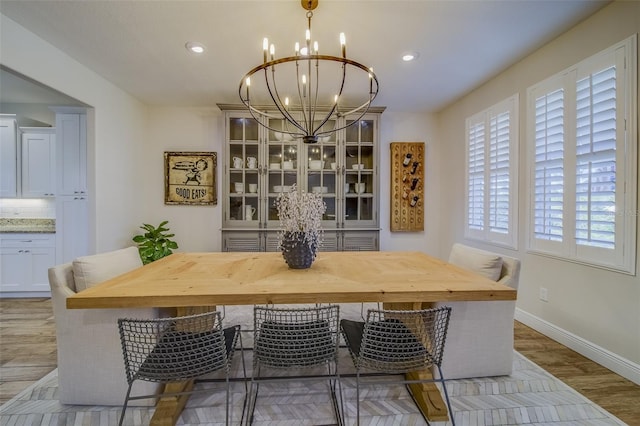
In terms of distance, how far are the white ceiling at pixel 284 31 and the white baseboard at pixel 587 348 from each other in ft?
8.16

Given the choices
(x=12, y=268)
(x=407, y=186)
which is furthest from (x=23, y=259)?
(x=407, y=186)

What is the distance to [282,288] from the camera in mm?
1479

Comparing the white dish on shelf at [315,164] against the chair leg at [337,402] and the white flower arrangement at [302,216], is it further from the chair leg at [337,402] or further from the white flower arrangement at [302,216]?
the chair leg at [337,402]

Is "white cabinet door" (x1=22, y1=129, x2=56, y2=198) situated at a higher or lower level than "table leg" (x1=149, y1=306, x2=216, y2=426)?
higher

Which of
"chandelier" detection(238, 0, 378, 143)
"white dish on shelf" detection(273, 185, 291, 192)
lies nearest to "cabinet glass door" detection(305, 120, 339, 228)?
"chandelier" detection(238, 0, 378, 143)

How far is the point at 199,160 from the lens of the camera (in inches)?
163

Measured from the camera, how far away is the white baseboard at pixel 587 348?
1958 mm

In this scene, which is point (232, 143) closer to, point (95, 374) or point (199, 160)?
point (199, 160)

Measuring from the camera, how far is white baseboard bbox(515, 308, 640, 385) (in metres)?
1.96

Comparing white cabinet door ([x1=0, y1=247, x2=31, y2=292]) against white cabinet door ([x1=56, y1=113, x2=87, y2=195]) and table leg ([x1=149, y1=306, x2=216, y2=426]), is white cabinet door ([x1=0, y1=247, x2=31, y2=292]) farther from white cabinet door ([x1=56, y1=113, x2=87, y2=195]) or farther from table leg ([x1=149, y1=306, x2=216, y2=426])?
table leg ([x1=149, y1=306, x2=216, y2=426])

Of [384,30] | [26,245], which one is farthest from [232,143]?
[26,245]

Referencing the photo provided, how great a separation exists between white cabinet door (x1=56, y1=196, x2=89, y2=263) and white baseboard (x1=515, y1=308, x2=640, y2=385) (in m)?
4.87

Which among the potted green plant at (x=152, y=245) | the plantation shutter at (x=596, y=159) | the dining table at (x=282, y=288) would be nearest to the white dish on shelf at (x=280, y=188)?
the potted green plant at (x=152, y=245)

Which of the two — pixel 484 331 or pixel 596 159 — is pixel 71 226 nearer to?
pixel 484 331
